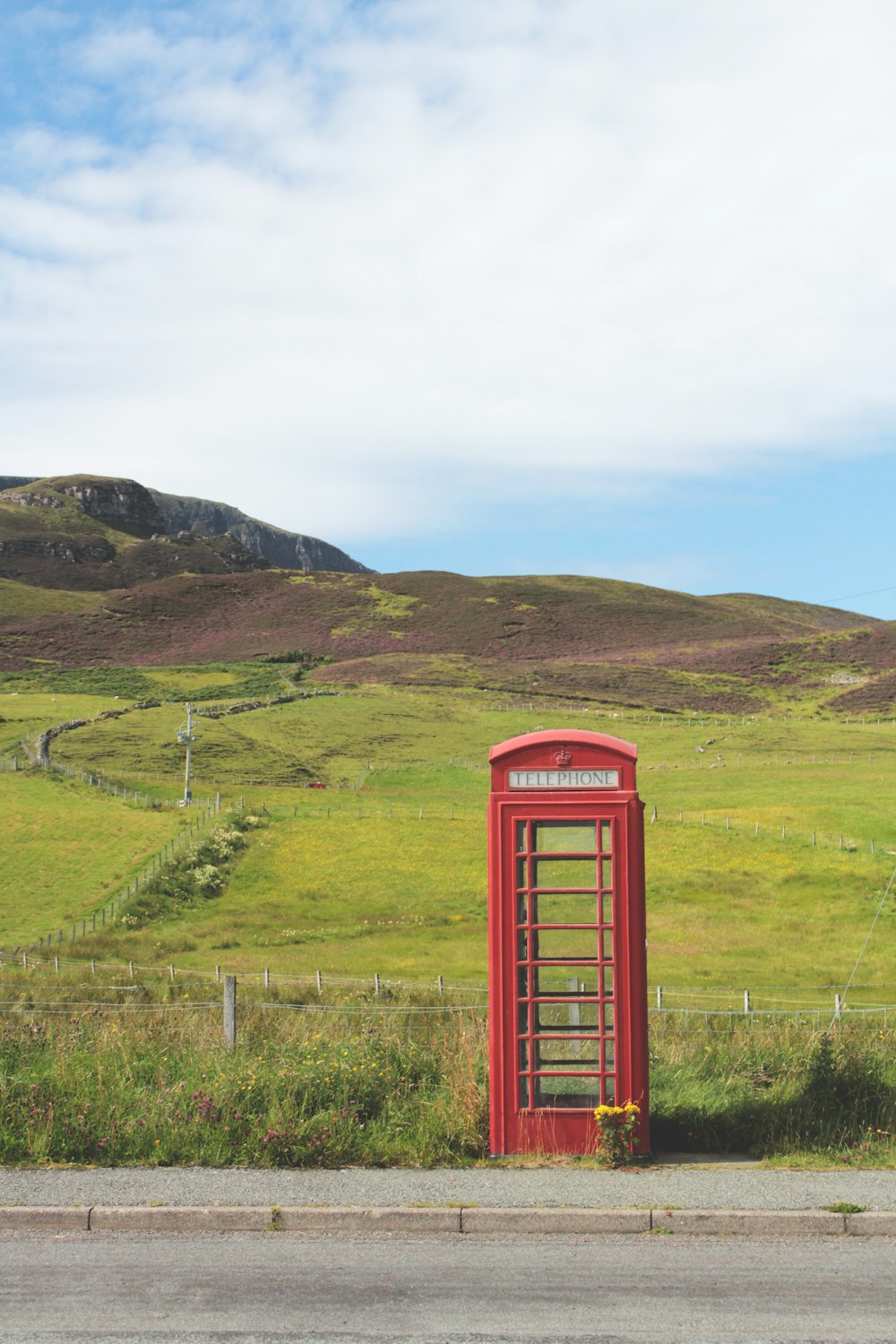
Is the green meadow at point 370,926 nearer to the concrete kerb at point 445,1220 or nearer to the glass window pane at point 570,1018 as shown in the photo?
the glass window pane at point 570,1018

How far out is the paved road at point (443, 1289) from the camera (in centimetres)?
664

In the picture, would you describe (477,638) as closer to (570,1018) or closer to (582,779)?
(570,1018)

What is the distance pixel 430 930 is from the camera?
29.5 meters

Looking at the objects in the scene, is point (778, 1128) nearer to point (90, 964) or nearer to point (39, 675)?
point (90, 964)

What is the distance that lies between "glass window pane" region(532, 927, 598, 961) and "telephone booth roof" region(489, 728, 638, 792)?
51.7 inches

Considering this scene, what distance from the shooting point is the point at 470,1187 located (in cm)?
856

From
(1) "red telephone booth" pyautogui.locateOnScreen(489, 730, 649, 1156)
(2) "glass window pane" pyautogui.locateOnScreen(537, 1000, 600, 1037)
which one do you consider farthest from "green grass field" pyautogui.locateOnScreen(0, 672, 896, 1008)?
(1) "red telephone booth" pyautogui.locateOnScreen(489, 730, 649, 1156)

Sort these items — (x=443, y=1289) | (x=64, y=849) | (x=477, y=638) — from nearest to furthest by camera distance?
(x=443, y=1289) < (x=64, y=849) < (x=477, y=638)

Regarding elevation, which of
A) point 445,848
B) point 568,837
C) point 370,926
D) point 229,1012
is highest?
point 568,837

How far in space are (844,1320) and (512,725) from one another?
61857 mm

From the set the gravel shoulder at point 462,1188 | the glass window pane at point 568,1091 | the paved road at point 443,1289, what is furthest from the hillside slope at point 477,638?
the paved road at point 443,1289

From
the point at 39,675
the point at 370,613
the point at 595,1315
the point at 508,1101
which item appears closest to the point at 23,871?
the point at 508,1101

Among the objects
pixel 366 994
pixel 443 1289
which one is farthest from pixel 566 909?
pixel 366 994

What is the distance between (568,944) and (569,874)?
0.61m
